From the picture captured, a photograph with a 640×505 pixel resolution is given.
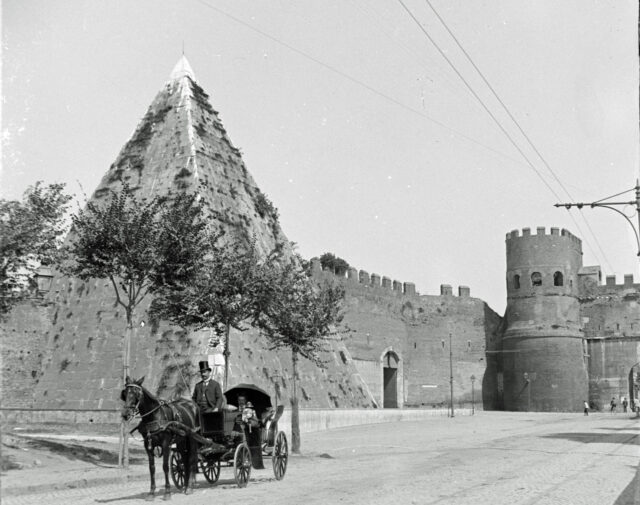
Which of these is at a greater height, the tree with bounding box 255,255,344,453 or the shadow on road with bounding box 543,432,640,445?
the tree with bounding box 255,255,344,453

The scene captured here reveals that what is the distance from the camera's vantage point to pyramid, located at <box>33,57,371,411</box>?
82.5ft

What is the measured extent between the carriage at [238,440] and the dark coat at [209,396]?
16cm

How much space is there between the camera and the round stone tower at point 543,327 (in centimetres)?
5425

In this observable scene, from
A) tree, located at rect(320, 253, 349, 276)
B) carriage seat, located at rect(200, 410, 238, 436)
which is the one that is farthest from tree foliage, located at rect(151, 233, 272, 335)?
tree, located at rect(320, 253, 349, 276)

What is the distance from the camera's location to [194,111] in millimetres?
32656

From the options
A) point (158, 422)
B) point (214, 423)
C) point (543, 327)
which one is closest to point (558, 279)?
point (543, 327)

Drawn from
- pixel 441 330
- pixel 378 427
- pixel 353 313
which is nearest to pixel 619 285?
pixel 441 330

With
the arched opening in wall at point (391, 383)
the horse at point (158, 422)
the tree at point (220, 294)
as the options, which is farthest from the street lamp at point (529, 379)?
Result: the horse at point (158, 422)

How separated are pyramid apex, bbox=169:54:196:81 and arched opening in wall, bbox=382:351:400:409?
25.5 metres

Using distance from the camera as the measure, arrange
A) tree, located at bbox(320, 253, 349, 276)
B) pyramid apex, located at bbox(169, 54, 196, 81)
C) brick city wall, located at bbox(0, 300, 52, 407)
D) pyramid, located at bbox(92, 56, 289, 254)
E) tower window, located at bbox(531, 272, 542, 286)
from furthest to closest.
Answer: tree, located at bbox(320, 253, 349, 276), tower window, located at bbox(531, 272, 542, 286), pyramid apex, located at bbox(169, 54, 196, 81), pyramid, located at bbox(92, 56, 289, 254), brick city wall, located at bbox(0, 300, 52, 407)

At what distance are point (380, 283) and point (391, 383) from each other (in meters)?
7.03

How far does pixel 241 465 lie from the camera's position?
11.1m

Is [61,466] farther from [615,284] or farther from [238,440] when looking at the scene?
[615,284]

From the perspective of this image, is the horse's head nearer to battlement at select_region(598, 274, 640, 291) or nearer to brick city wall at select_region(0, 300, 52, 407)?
brick city wall at select_region(0, 300, 52, 407)
